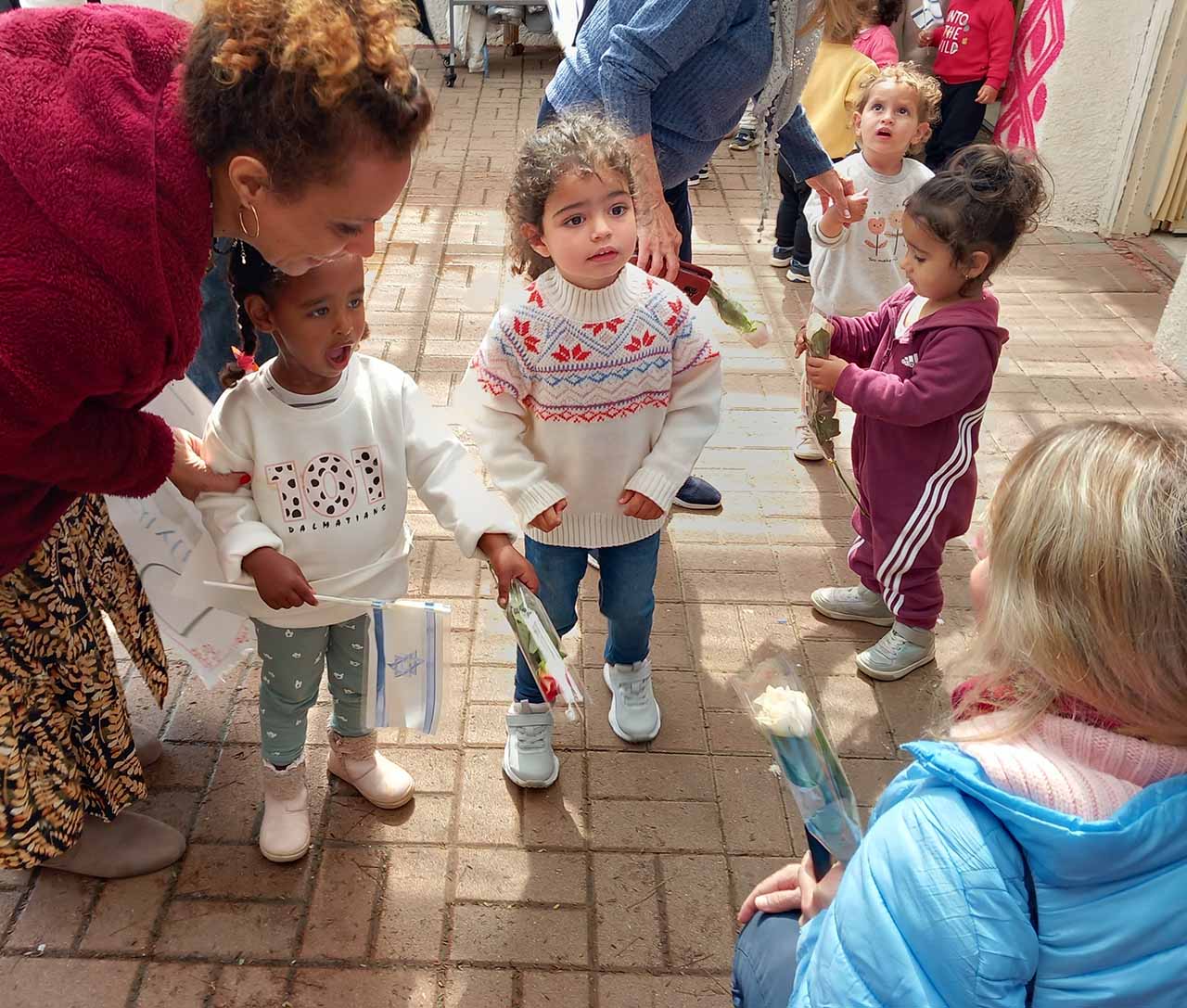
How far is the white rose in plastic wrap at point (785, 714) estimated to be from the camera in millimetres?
1549

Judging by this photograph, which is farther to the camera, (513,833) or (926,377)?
(926,377)

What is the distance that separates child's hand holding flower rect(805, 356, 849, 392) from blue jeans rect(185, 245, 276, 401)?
146cm

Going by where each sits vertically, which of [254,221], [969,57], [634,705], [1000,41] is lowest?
[634,705]

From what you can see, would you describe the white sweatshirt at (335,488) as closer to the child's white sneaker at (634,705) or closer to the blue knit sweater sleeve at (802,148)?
the child's white sneaker at (634,705)

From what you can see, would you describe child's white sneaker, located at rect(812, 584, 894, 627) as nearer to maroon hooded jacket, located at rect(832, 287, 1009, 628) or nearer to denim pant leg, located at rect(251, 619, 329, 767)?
maroon hooded jacket, located at rect(832, 287, 1009, 628)

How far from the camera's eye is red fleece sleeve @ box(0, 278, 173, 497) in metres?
1.45

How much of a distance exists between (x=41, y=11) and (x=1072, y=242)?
5.95 metres

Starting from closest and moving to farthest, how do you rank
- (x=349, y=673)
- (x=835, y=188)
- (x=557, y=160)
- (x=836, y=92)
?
(x=557, y=160), (x=349, y=673), (x=835, y=188), (x=836, y=92)

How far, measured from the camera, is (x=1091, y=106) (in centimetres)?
616

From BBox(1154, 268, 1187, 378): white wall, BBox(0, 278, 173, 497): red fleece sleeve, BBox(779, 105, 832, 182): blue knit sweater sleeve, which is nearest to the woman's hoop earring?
BBox(0, 278, 173, 497): red fleece sleeve

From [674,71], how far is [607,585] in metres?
1.31

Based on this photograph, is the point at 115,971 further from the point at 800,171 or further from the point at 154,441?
the point at 800,171

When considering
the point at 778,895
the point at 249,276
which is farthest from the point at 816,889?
the point at 249,276

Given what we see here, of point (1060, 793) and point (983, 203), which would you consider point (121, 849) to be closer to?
point (1060, 793)
